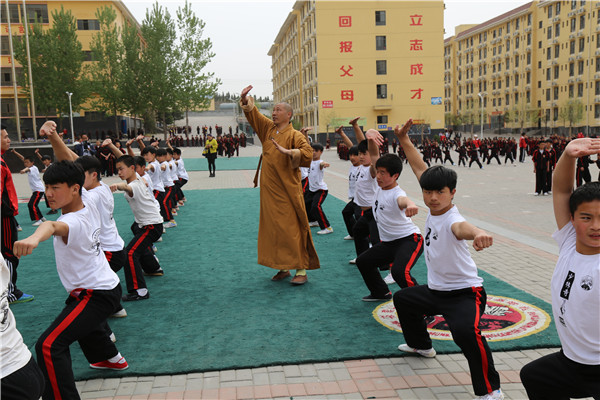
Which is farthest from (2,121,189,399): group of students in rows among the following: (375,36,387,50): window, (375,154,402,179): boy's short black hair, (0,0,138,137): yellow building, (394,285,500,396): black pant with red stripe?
(375,36,387,50): window

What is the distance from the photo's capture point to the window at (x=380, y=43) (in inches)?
2232

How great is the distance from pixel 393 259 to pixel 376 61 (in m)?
54.4

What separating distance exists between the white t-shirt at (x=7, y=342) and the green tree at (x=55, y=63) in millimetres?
49172

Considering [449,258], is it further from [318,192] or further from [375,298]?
[318,192]

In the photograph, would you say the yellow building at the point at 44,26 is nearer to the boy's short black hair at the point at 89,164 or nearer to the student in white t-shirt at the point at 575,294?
the boy's short black hair at the point at 89,164

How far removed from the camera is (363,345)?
4.60 metres

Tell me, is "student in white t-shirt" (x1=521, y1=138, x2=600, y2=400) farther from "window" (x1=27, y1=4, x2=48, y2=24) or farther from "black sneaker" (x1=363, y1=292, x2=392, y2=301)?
"window" (x1=27, y1=4, x2=48, y2=24)

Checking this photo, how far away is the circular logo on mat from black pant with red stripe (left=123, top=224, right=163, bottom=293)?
270cm

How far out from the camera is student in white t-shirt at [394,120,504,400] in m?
3.51

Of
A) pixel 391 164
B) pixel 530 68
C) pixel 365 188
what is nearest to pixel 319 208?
pixel 365 188

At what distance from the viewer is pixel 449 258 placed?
12.5 feet

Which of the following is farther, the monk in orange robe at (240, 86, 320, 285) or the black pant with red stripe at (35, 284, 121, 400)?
the monk in orange robe at (240, 86, 320, 285)

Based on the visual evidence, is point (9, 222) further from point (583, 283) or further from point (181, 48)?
point (181, 48)

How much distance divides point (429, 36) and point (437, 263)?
57701 millimetres
